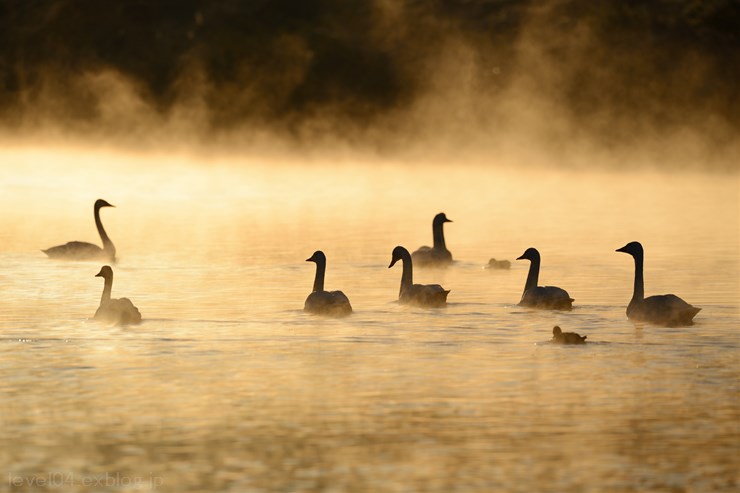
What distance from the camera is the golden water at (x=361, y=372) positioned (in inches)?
532

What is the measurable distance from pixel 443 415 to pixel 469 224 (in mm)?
24551

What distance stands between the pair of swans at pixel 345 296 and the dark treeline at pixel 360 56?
188 feet

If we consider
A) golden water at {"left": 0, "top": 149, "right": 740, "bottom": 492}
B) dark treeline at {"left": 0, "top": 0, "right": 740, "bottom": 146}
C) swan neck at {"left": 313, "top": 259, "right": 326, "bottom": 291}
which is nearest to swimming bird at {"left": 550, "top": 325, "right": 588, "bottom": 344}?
golden water at {"left": 0, "top": 149, "right": 740, "bottom": 492}

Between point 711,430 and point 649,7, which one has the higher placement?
point 649,7

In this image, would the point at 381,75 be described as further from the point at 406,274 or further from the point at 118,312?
the point at 118,312

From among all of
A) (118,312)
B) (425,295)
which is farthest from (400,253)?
(118,312)

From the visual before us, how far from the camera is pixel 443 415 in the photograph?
50.2 feet

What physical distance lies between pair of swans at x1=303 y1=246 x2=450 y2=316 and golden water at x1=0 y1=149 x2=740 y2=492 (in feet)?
0.60

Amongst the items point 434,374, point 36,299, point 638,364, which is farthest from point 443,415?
point 36,299

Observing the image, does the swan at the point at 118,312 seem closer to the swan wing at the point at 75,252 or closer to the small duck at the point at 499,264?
the small duck at the point at 499,264

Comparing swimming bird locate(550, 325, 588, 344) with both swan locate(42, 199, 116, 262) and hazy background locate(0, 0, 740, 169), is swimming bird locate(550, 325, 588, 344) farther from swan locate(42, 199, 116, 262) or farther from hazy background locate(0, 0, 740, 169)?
hazy background locate(0, 0, 740, 169)

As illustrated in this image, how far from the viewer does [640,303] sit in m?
21.0

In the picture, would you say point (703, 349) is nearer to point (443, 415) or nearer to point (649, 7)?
point (443, 415)

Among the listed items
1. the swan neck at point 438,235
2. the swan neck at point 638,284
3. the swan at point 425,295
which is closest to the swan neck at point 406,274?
the swan at point 425,295
